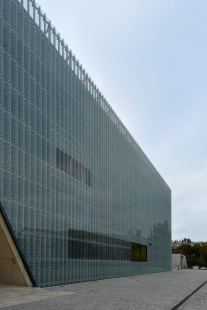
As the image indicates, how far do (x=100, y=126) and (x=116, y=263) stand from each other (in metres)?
13.7

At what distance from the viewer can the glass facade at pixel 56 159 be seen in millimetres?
22969

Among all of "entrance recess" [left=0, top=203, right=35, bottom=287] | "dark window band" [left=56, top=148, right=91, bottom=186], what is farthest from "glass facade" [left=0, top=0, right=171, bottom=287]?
"entrance recess" [left=0, top=203, right=35, bottom=287]

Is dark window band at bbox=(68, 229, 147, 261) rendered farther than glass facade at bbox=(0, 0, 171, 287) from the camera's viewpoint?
Yes

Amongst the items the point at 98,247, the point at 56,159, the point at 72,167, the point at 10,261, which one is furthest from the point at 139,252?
the point at 10,261

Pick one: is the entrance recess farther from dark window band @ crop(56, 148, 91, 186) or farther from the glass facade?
dark window band @ crop(56, 148, 91, 186)

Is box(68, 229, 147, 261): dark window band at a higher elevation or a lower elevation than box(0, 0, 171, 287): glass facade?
lower

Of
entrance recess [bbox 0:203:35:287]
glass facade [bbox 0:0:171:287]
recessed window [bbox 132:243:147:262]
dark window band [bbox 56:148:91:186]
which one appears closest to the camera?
entrance recess [bbox 0:203:35:287]

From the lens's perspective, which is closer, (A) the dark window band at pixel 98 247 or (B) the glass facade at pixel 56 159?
(B) the glass facade at pixel 56 159

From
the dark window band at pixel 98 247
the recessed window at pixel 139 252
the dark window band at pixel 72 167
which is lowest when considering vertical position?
the recessed window at pixel 139 252

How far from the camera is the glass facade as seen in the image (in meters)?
23.0

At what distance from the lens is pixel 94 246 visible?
35.3m

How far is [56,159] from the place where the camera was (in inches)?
1105

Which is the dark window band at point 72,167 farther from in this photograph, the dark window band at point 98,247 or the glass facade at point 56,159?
the dark window band at point 98,247

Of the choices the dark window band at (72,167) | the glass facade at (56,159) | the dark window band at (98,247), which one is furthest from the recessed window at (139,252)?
the dark window band at (72,167)
